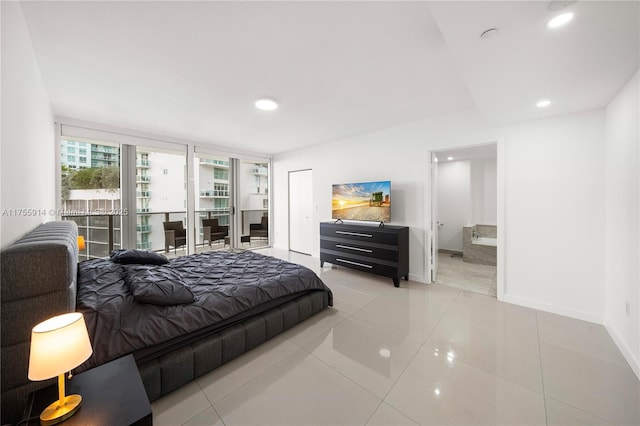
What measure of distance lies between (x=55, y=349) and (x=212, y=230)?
5264mm

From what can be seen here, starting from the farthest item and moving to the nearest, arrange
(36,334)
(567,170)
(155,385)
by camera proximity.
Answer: (567,170) < (155,385) < (36,334)

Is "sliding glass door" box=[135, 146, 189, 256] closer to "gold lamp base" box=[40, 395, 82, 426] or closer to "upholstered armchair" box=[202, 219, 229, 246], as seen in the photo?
"upholstered armchair" box=[202, 219, 229, 246]

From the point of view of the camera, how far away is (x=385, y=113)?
3.42m

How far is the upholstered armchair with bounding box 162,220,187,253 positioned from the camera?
199 inches

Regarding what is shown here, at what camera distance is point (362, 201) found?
4.17 metres

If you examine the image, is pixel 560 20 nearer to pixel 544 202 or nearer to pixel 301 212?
pixel 544 202

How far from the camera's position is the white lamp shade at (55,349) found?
930 mm

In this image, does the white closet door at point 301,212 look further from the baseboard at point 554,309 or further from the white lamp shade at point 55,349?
the white lamp shade at point 55,349

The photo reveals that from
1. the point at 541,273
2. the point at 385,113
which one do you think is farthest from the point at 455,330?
the point at 385,113

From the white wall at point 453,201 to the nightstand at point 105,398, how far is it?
6.16 m

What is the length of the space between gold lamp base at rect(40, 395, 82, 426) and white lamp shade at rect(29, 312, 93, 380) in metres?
0.18

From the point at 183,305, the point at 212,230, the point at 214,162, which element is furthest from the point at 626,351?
the point at 214,162

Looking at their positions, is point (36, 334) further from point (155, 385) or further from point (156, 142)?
point (156, 142)

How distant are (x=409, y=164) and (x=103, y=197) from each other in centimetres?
520
